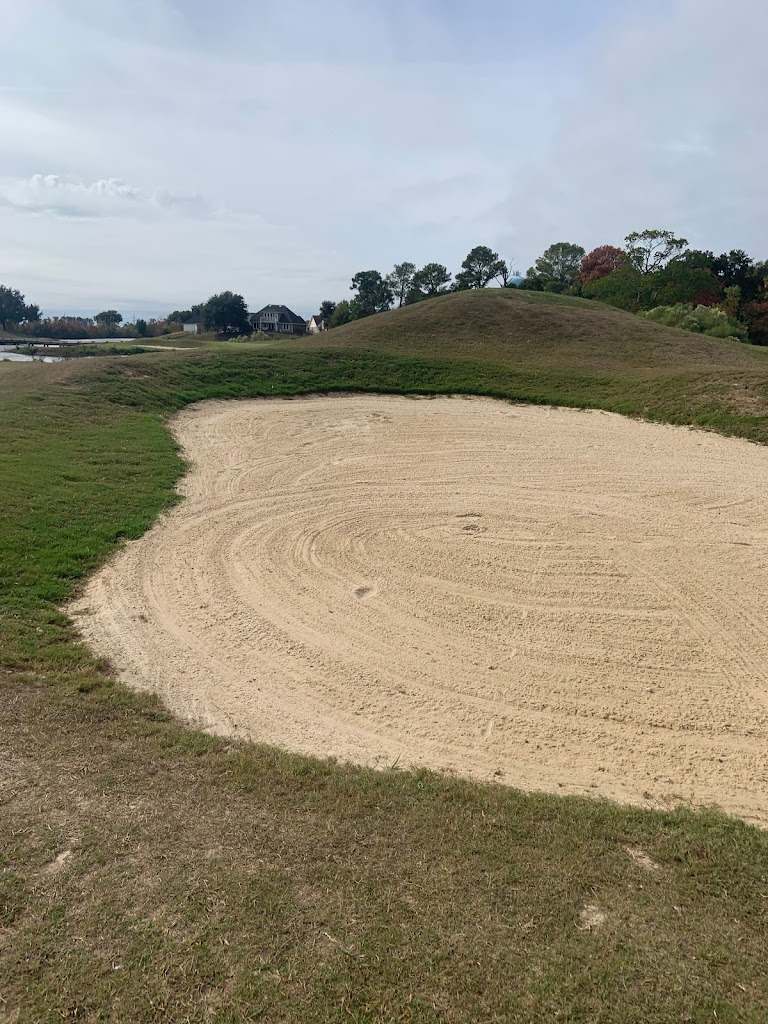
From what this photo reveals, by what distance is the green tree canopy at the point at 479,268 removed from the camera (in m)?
83.1

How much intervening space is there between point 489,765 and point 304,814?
2081 mm

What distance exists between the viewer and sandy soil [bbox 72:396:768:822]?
6402 mm

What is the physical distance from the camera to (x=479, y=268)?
83500 millimetres

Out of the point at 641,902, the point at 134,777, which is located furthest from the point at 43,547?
the point at 641,902

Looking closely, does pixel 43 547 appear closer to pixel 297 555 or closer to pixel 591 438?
pixel 297 555

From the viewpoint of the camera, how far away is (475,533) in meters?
11.8

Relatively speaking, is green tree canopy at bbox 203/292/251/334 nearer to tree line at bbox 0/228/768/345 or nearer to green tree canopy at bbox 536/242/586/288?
tree line at bbox 0/228/768/345

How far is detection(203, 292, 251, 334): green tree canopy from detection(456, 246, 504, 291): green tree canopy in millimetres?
31814

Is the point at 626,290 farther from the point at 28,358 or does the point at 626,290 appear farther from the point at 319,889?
the point at 319,889

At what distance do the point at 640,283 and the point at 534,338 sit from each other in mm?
37103

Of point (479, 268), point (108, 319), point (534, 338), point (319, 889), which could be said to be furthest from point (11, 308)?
point (319, 889)

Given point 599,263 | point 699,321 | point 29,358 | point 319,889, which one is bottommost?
point 319,889

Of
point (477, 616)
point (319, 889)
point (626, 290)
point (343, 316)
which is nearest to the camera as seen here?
point (319, 889)

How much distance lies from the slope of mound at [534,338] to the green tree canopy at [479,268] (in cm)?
4344
